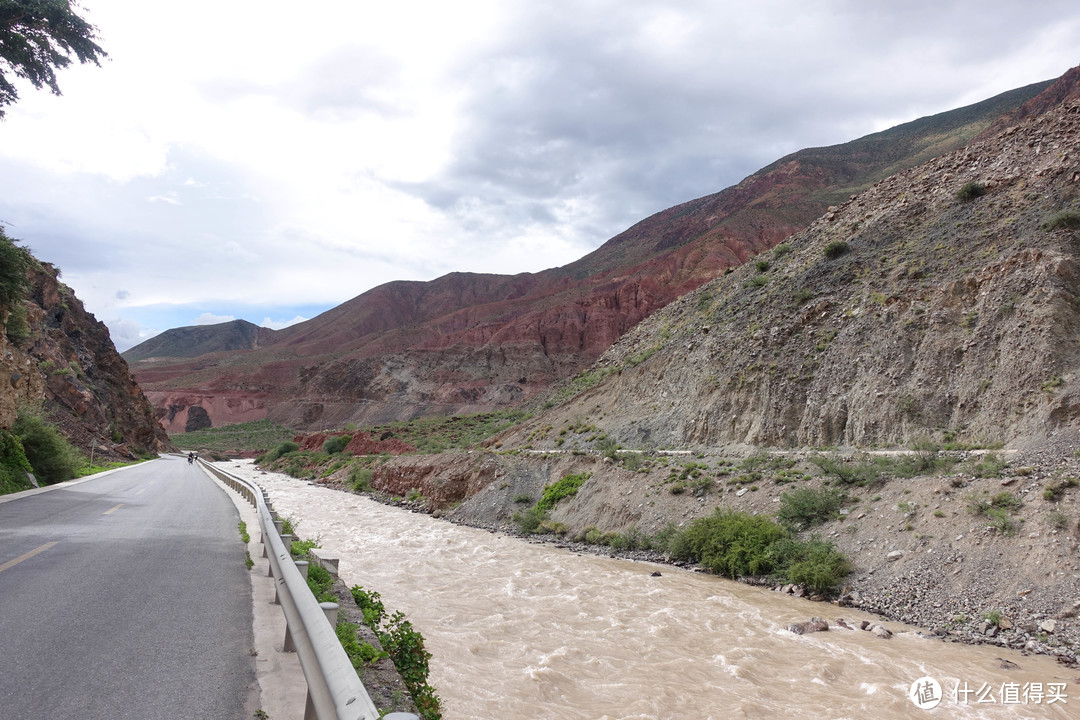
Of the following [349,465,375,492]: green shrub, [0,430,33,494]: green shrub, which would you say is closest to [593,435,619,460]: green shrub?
[349,465,375,492]: green shrub

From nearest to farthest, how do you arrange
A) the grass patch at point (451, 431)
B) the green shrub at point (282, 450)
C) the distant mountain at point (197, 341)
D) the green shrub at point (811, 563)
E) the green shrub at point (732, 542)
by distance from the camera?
the green shrub at point (811, 563) < the green shrub at point (732, 542) < the grass patch at point (451, 431) < the green shrub at point (282, 450) < the distant mountain at point (197, 341)

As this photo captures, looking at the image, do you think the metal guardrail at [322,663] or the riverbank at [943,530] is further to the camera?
the riverbank at [943,530]

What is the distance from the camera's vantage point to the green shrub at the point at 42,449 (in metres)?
19.6

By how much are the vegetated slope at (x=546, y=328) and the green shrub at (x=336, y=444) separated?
96.6 feet

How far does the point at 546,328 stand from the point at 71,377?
6566 cm

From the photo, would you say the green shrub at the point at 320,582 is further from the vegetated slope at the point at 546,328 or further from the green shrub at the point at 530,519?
the vegetated slope at the point at 546,328

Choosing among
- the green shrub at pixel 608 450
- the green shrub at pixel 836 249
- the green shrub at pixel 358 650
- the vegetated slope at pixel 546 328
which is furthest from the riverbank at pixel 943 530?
the vegetated slope at pixel 546 328

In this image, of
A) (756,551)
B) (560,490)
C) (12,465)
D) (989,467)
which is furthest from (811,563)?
(12,465)

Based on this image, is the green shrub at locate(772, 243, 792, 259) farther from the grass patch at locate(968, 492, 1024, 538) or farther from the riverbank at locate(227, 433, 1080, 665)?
the grass patch at locate(968, 492, 1024, 538)

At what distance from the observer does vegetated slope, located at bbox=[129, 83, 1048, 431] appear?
7950 cm

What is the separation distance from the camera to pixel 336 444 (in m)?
53.0

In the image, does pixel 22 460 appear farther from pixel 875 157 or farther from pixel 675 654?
pixel 875 157

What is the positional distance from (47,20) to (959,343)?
84.4ft

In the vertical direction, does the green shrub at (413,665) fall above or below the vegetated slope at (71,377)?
below
